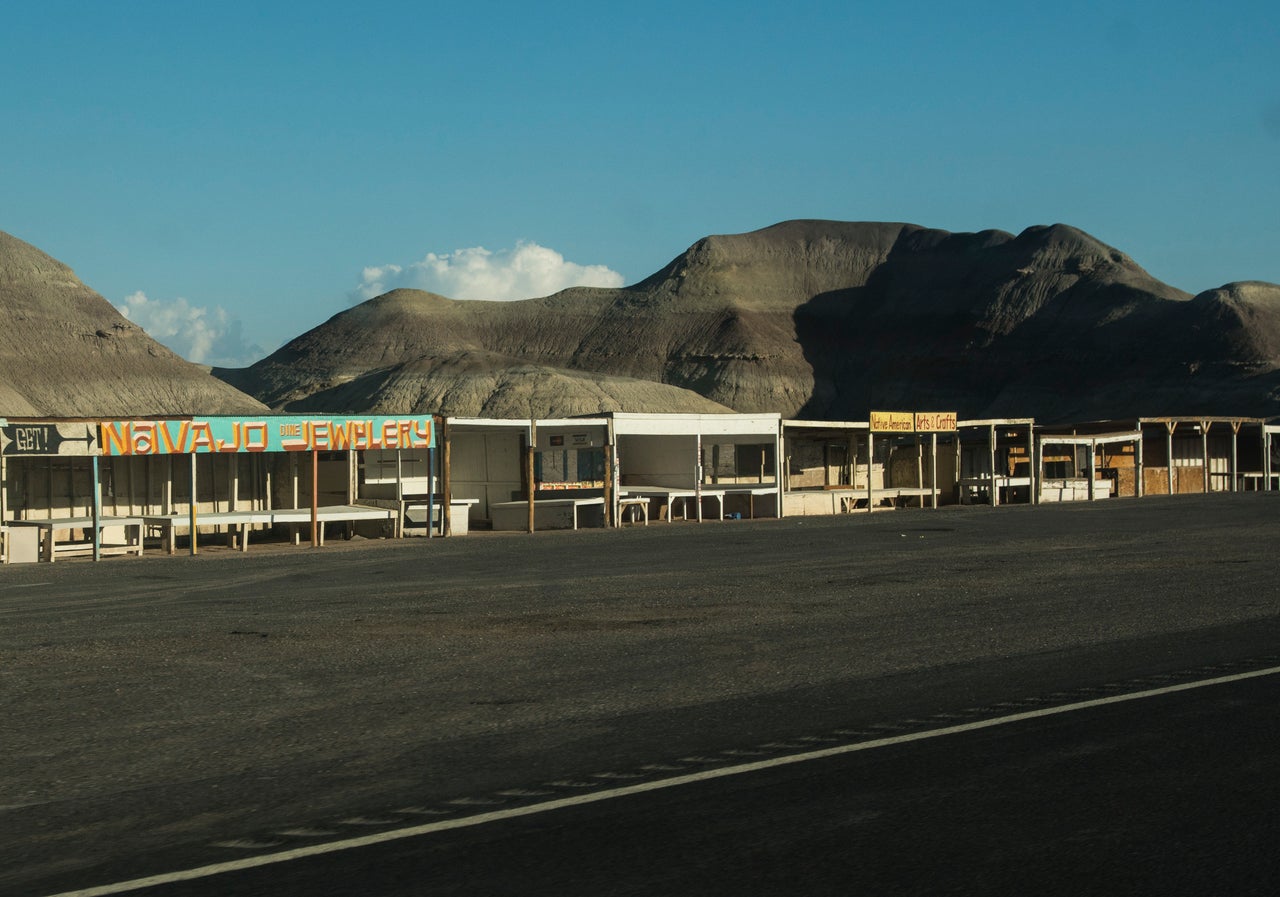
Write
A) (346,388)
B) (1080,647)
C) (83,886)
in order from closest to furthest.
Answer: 1. (83,886)
2. (1080,647)
3. (346,388)

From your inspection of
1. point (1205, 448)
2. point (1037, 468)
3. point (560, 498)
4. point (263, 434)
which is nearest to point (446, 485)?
point (263, 434)

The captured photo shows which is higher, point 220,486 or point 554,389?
point 554,389

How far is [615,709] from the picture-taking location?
8.84 meters

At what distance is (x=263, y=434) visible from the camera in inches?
1048

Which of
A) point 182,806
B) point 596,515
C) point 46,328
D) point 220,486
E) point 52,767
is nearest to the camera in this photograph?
point 182,806

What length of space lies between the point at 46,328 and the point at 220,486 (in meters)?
74.0

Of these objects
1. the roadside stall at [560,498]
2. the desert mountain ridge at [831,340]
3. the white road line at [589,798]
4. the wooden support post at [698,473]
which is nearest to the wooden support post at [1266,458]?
the wooden support post at [698,473]

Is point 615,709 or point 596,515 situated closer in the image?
point 615,709

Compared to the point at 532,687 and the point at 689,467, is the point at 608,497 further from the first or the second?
the point at 532,687

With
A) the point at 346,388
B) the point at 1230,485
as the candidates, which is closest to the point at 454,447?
the point at 1230,485

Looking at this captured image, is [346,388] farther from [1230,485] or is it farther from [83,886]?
[83,886]

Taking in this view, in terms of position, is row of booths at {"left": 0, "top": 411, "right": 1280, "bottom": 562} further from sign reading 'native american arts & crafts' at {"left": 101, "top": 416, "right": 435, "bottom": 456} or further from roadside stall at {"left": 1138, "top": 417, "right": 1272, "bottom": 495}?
roadside stall at {"left": 1138, "top": 417, "right": 1272, "bottom": 495}

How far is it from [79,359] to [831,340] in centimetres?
7694

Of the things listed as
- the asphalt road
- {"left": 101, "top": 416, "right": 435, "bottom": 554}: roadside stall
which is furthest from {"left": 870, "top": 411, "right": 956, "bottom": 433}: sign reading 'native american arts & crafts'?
the asphalt road
